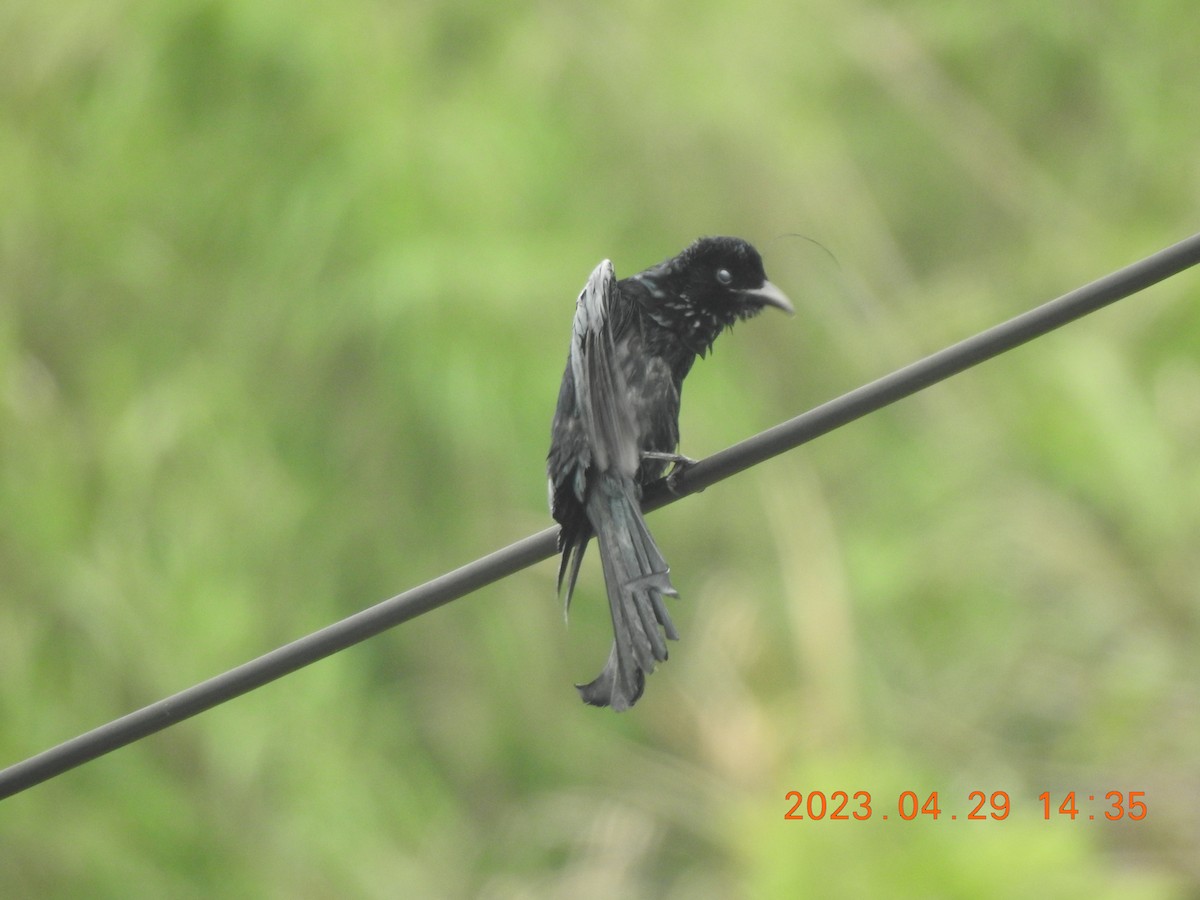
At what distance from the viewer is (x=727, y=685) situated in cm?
680

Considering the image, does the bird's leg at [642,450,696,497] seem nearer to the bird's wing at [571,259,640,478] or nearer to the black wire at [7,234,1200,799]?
the bird's wing at [571,259,640,478]

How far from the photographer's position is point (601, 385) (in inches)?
126

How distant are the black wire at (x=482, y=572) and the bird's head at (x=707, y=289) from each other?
1371 millimetres

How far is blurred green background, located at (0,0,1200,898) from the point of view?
7637 mm

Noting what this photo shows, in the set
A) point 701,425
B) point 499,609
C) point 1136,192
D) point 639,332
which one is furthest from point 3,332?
point 1136,192

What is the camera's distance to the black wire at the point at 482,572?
233 centimetres

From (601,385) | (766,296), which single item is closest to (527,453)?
(766,296)

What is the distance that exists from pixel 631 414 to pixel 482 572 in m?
1.14

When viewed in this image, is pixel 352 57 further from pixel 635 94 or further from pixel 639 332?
pixel 639 332

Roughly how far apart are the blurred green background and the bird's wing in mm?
3633
